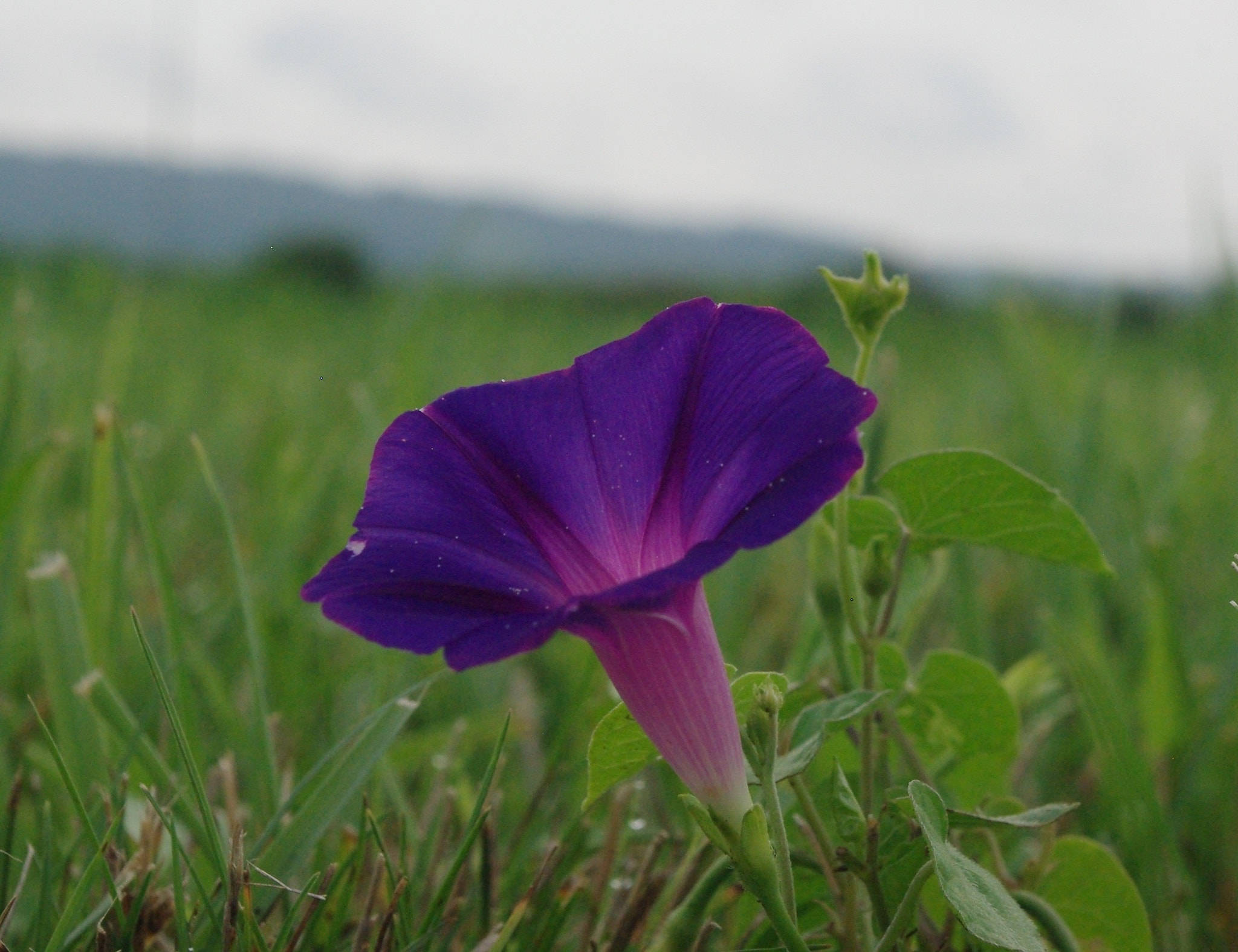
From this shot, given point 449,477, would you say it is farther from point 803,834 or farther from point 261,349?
point 261,349

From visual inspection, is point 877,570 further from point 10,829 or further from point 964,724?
point 10,829

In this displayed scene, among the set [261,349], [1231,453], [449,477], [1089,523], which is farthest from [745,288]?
[449,477]

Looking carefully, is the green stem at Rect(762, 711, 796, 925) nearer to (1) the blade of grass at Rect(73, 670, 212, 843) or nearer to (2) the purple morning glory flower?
(2) the purple morning glory flower

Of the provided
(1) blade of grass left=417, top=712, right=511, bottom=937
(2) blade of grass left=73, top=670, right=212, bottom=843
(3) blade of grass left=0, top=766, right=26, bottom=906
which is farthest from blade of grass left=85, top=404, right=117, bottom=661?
(1) blade of grass left=417, top=712, right=511, bottom=937

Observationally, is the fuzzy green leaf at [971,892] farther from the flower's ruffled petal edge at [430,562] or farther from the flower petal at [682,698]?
the flower's ruffled petal edge at [430,562]

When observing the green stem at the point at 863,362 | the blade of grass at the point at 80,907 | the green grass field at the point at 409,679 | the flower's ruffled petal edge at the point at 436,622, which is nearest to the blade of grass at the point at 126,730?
the green grass field at the point at 409,679

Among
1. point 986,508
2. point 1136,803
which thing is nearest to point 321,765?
point 986,508
